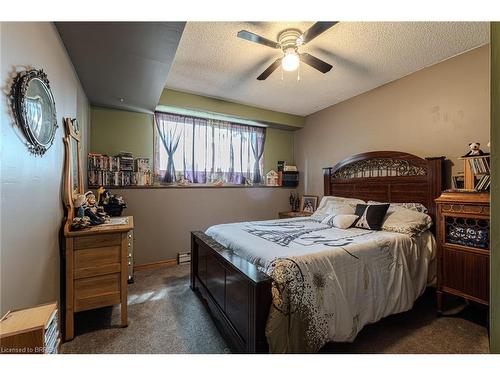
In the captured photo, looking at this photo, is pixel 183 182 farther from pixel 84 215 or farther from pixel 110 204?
pixel 84 215

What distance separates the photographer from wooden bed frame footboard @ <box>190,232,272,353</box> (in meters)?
1.32

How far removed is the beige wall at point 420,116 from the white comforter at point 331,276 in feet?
3.80

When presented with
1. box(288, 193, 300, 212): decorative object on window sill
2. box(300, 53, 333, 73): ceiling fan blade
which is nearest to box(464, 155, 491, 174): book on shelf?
box(300, 53, 333, 73): ceiling fan blade

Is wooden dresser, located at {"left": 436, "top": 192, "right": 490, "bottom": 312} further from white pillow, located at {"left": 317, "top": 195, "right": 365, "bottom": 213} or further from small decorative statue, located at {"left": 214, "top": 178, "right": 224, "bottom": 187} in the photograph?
small decorative statue, located at {"left": 214, "top": 178, "right": 224, "bottom": 187}

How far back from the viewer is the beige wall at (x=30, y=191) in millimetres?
1002

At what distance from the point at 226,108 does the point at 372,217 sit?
2.61 metres

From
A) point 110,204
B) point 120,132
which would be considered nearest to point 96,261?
point 110,204

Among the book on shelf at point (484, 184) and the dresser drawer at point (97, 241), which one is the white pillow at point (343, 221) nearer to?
the book on shelf at point (484, 184)

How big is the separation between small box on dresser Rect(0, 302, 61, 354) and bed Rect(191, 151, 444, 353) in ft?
3.05

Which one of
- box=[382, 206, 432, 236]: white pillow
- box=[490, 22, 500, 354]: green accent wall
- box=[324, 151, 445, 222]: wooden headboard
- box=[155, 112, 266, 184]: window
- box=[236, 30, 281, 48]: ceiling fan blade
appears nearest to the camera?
box=[490, 22, 500, 354]: green accent wall

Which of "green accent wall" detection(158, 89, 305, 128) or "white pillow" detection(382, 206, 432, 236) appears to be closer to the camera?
"white pillow" detection(382, 206, 432, 236)

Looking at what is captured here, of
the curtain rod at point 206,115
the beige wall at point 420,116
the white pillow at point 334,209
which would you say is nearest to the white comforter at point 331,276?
the white pillow at point 334,209
